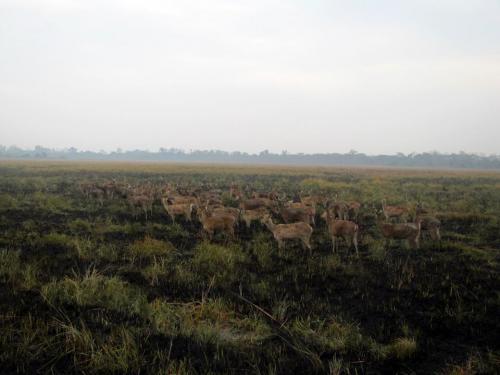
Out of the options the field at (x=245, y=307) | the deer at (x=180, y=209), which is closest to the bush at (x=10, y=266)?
the field at (x=245, y=307)

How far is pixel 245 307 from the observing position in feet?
20.6

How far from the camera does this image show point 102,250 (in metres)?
9.31

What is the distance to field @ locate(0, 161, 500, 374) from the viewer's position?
4652 millimetres

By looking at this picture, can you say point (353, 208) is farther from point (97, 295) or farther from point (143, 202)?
point (97, 295)

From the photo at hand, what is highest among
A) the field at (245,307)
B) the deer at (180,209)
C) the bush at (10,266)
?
the deer at (180,209)

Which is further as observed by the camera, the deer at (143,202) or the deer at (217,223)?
the deer at (143,202)

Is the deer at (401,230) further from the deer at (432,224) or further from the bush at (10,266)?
the bush at (10,266)

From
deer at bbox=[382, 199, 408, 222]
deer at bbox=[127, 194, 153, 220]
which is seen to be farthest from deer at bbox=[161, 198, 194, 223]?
deer at bbox=[382, 199, 408, 222]

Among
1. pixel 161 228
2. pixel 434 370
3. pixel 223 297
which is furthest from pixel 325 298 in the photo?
pixel 161 228

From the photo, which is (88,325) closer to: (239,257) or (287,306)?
(287,306)

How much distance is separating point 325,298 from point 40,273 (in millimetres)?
5473

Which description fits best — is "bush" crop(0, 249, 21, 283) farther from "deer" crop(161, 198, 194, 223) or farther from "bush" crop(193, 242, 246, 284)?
"deer" crop(161, 198, 194, 223)

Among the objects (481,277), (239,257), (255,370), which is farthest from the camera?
(239,257)

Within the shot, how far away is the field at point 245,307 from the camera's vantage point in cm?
465
